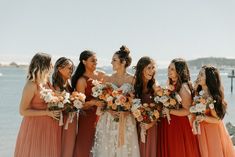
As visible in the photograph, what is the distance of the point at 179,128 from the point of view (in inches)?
313

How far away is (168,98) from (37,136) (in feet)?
8.40

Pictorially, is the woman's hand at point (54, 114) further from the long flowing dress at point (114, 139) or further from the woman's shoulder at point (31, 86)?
the long flowing dress at point (114, 139)

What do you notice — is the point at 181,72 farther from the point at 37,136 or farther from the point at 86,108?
the point at 37,136

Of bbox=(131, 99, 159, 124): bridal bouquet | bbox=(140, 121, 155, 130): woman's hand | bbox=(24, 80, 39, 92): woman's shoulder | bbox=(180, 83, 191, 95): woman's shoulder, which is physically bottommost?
bbox=(140, 121, 155, 130): woman's hand

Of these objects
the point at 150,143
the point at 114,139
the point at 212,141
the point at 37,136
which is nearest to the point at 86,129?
the point at 114,139

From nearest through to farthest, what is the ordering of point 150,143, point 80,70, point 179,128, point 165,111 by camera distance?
point 165,111 < point 179,128 < point 150,143 < point 80,70

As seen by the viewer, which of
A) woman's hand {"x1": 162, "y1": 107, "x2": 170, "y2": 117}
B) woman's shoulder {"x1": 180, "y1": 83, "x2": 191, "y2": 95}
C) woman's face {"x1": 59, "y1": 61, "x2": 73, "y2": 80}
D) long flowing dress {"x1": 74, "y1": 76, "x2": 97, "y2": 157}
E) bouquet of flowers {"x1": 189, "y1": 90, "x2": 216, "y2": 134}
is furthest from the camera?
long flowing dress {"x1": 74, "y1": 76, "x2": 97, "y2": 157}

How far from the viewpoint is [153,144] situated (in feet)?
26.5

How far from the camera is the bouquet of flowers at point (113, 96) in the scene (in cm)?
756

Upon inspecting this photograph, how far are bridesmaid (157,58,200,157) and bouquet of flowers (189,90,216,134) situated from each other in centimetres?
22

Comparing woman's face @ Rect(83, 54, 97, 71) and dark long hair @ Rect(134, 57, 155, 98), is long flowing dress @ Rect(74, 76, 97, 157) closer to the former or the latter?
woman's face @ Rect(83, 54, 97, 71)

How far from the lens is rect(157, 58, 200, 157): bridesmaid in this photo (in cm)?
786

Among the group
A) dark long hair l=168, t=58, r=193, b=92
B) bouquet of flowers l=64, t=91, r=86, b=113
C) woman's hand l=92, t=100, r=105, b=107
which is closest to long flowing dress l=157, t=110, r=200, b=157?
dark long hair l=168, t=58, r=193, b=92

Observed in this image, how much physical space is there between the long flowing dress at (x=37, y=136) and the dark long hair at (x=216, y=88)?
309cm
